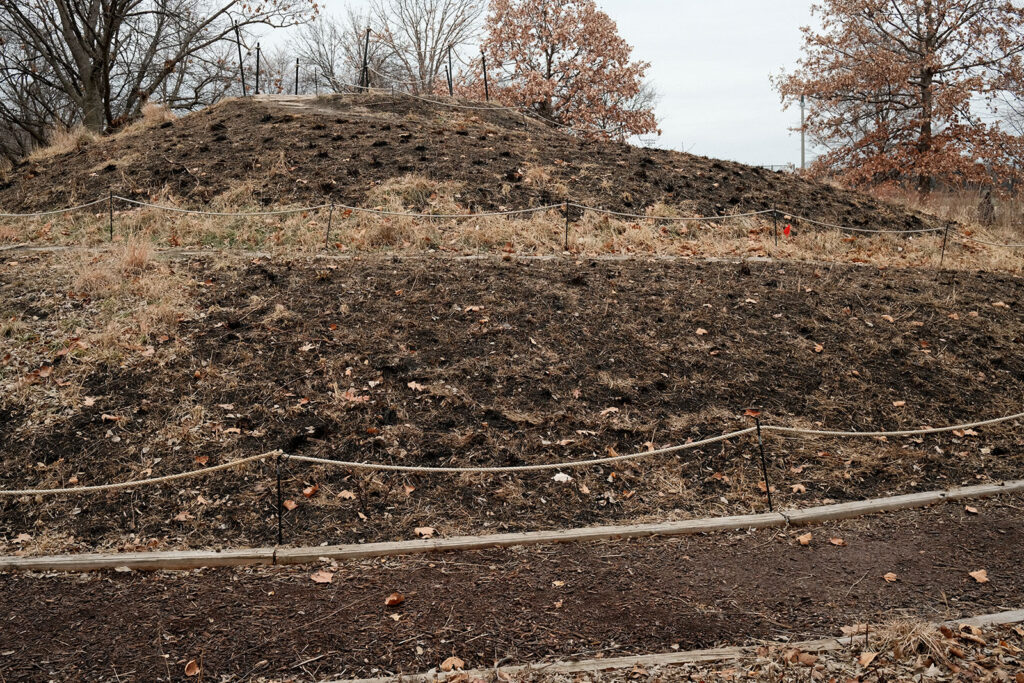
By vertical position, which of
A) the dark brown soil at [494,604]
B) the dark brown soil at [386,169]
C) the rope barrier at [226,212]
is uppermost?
the dark brown soil at [386,169]

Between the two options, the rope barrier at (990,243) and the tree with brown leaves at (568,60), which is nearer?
the rope barrier at (990,243)

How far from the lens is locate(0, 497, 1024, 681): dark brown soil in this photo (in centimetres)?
372

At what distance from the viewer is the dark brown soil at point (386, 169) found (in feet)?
39.4

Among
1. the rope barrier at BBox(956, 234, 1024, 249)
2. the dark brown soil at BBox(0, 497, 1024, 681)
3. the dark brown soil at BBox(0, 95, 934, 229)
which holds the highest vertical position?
the dark brown soil at BBox(0, 95, 934, 229)

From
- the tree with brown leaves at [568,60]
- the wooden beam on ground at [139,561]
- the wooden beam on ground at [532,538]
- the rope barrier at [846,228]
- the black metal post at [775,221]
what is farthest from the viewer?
the tree with brown leaves at [568,60]

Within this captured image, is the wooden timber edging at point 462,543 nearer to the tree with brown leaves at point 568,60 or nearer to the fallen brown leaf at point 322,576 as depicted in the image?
the fallen brown leaf at point 322,576

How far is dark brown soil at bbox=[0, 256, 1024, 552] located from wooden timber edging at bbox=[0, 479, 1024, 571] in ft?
0.62

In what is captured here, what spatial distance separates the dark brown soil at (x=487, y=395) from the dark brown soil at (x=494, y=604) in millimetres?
481

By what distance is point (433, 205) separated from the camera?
447 inches

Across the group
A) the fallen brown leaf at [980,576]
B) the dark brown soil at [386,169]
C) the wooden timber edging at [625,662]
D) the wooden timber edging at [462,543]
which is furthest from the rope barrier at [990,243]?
the wooden timber edging at [625,662]

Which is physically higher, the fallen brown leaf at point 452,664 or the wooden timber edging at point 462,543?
the wooden timber edging at point 462,543

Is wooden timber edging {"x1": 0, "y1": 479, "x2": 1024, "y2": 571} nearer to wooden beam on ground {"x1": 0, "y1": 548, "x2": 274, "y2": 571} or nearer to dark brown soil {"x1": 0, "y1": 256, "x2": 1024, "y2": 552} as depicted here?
wooden beam on ground {"x1": 0, "y1": 548, "x2": 274, "y2": 571}

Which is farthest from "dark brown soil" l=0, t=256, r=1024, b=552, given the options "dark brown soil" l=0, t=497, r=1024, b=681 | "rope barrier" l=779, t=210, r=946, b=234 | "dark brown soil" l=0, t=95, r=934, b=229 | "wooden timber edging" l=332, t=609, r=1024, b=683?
"rope barrier" l=779, t=210, r=946, b=234

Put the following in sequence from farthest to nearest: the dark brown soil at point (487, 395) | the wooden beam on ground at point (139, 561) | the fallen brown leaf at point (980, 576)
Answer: the dark brown soil at point (487, 395), the wooden beam on ground at point (139, 561), the fallen brown leaf at point (980, 576)
